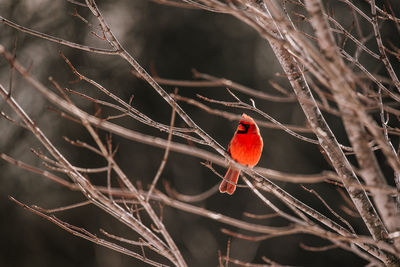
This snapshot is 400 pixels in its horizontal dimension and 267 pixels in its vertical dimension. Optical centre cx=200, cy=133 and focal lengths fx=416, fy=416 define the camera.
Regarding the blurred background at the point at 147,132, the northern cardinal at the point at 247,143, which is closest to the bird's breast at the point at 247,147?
the northern cardinal at the point at 247,143

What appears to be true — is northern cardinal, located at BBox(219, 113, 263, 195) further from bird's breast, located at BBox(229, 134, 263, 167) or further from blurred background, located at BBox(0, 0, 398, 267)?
blurred background, located at BBox(0, 0, 398, 267)

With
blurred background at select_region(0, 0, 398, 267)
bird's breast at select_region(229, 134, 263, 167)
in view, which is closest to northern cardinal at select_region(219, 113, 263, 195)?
bird's breast at select_region(229, 134, 263, 167)

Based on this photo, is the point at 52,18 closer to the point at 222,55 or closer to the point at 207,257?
the point at 222,55

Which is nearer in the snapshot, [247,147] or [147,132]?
[247,147]

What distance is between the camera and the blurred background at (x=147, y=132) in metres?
9.84

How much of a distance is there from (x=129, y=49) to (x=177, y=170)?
350 centimetres

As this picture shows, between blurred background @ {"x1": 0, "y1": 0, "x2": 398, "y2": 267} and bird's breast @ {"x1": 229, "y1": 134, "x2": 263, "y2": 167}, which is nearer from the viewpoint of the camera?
bird's breast @ {"x1": 229, "y1": 134, "x2": 263, "y2": 167}

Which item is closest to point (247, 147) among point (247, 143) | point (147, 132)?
point (247, 143)

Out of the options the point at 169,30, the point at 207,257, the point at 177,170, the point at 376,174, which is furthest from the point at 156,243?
the point at 169,30

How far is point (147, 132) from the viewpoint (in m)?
10.4

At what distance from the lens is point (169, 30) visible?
11.4m

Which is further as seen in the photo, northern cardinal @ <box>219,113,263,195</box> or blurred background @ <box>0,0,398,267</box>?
blurred background @ <box>0,0,398,267</box>

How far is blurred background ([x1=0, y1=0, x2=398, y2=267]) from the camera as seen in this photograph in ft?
32.3

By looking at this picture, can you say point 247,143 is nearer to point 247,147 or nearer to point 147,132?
point 247,147
